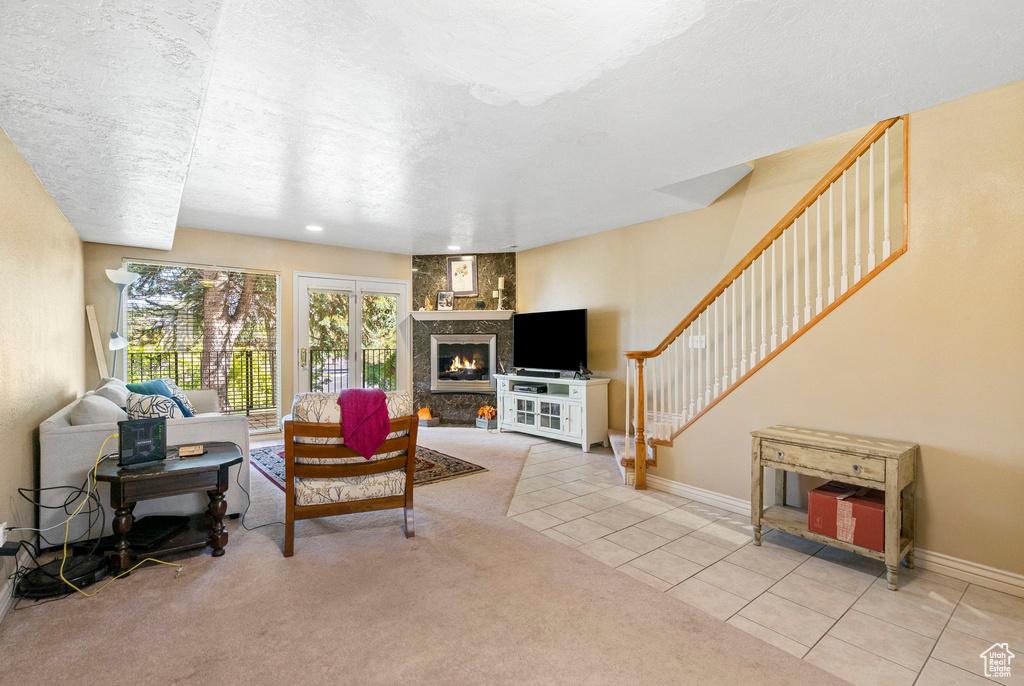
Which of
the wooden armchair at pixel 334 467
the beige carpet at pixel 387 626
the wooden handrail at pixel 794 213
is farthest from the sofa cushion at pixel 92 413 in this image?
the wooden handrail at pixel 794 213

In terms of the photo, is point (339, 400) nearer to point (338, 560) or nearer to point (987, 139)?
point (338, 560)

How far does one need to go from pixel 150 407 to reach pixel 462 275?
14.8ft

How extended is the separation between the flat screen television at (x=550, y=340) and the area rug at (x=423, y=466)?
1830 millimetres

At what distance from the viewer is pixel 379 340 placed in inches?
272

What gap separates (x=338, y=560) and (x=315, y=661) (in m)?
0.91

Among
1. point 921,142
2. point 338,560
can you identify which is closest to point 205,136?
point 338,560

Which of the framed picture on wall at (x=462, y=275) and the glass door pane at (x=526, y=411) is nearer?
the glass door pane at (x=526, y=411)

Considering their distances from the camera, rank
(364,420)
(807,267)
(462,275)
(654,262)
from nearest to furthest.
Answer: (364,420), (807,267), (654,262), (462,275)

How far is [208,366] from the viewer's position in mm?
6719

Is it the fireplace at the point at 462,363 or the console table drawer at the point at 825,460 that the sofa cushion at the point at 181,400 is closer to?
the fireplace at the point at 462,363

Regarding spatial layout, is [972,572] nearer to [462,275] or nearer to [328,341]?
[462,275]

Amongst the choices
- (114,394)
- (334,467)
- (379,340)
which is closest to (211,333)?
(379,340)

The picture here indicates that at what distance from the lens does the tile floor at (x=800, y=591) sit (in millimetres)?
1853

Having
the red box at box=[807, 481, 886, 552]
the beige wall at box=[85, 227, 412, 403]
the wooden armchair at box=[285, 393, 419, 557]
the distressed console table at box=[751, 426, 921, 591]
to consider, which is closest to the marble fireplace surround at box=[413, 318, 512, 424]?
the beige wall at box=[85, 227, 412, 403]
